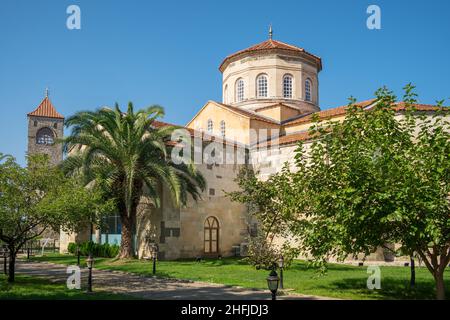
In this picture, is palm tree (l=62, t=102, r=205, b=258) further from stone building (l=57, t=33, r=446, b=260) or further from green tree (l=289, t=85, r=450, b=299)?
green tree (l=289, t=85, r=450, b=299)

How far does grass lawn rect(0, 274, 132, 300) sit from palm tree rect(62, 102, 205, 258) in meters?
7.13

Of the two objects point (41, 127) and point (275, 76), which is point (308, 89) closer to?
point (275, 76)

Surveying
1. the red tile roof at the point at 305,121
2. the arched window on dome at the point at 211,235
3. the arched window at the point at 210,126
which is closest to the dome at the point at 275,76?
the arched window at the point at 210,126

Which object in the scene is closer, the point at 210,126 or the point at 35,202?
the point at 35,202

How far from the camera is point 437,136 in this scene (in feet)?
34.7

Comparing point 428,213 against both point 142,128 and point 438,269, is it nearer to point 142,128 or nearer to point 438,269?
point 438,269

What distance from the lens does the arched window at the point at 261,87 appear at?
112 feet

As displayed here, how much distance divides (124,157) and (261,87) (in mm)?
15670

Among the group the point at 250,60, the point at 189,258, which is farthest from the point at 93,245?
the point at 250,60

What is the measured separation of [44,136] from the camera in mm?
59688

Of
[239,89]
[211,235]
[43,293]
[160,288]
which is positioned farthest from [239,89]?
[43,293]

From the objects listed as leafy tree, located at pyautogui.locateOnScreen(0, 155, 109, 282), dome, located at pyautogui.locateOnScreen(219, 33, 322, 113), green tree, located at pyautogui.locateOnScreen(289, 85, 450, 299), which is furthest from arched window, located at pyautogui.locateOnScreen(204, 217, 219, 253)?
green tree, located at pyautogui.locateOnScreen(289, 85, 450, 299)

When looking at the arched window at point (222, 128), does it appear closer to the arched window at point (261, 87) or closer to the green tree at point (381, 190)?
the arched window at point (261, 87)

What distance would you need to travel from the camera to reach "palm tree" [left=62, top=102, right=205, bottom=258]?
69.7 ft
